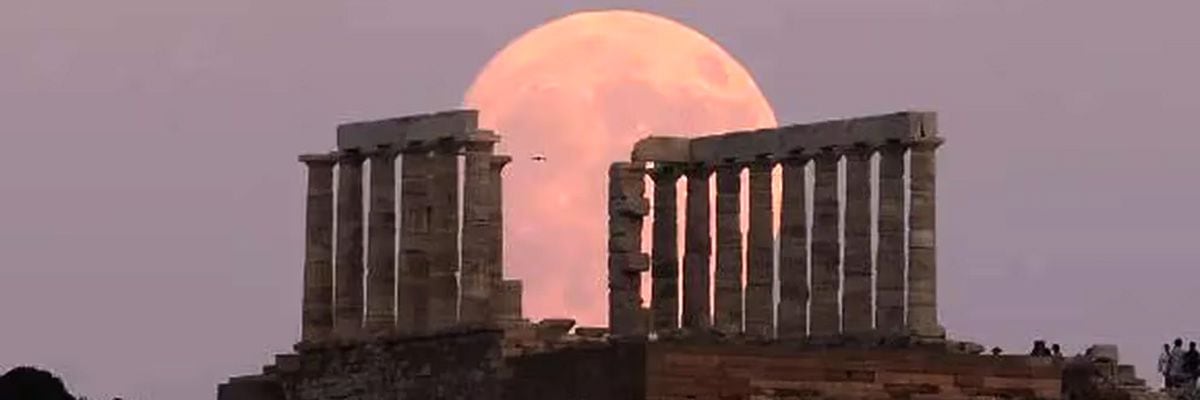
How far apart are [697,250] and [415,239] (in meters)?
7.10

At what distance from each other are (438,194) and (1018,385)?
666 inches

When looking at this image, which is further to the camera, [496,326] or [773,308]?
[773,308]

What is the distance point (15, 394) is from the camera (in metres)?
128

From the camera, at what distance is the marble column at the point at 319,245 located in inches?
4131

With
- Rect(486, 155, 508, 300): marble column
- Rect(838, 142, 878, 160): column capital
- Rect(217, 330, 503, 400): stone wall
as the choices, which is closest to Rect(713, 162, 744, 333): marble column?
Rect(838, 142, 878, 160): column capital

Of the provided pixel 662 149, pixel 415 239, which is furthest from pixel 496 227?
pixel 662 149

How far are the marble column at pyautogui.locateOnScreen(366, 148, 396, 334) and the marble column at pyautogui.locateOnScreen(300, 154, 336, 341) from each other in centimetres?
154

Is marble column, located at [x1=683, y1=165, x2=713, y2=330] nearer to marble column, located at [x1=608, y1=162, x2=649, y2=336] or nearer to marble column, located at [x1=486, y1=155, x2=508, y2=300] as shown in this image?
marble column, located at [x1=608, y1=162, x2=649, y2=336]

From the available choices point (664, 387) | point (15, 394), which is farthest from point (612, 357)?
point (15, 394)

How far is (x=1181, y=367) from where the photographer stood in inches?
3674

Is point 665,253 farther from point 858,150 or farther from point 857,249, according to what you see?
point 858,150

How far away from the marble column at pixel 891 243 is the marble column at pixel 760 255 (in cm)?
238

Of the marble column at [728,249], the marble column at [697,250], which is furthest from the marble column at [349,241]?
the marble column at [728,249]

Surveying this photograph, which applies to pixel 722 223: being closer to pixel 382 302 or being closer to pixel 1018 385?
pixel 382 302
